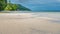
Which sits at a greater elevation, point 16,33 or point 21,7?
point 16,33

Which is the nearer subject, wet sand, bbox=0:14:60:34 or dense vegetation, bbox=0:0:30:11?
wet sand, bbox=0:14:60:34

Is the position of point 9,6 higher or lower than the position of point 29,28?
lower

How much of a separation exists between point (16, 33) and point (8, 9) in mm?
21014

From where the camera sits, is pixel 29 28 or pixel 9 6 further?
pixel 9 6

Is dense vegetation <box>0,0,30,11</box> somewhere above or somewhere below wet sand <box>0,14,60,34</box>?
below

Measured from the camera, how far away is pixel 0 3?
81.9ft

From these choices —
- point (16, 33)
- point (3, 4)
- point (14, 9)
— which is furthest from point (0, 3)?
point (16, 33)

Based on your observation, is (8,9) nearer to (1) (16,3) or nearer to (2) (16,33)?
(1) (16,3)

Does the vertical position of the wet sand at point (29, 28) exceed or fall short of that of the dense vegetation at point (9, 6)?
it exceeds it

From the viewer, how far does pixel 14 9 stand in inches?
975

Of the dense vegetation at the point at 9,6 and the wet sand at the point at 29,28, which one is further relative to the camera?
the dense vegetation at the point at 9,6

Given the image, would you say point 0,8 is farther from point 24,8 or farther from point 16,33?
point 16,33

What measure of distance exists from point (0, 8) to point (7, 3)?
135cm

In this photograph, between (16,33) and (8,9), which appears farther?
(8,9)
